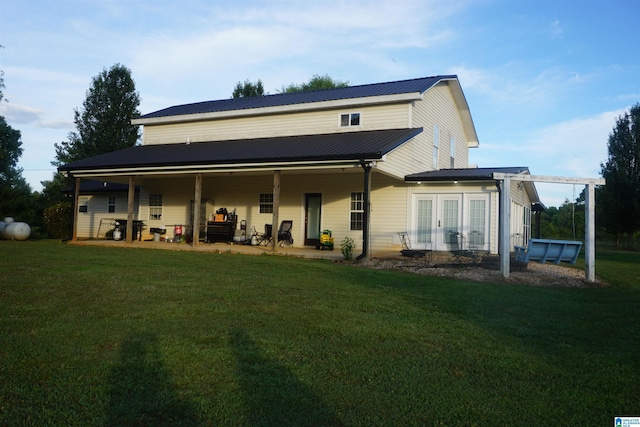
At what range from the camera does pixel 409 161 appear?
1623cm

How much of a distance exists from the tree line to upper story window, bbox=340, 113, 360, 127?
13.5 meters

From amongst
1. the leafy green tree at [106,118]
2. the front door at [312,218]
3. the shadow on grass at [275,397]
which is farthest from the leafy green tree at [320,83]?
the shadow on grass at [275,397]

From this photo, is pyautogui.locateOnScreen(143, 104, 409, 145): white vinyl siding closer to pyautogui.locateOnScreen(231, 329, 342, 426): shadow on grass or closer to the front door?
the front door

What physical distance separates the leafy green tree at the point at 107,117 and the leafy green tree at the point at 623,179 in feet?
111

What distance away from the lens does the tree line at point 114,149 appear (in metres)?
26.5

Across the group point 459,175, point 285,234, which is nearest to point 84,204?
point 285,234

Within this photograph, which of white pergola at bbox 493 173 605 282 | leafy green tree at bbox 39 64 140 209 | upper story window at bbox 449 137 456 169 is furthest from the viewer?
leafy green tree at bbox 39 64 140 209

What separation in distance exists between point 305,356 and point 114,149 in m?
37.0

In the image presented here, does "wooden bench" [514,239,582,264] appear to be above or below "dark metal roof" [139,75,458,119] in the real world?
below

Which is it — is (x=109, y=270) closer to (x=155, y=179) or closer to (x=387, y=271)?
(x=387, y=271)

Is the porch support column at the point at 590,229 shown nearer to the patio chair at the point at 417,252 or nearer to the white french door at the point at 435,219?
the patio chair at the point at 417,252

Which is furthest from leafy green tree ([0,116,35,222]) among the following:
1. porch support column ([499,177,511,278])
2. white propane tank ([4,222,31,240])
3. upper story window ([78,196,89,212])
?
porch support column ([499,177,511,278])

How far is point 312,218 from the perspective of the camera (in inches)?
735

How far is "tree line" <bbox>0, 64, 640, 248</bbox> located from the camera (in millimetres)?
26547
